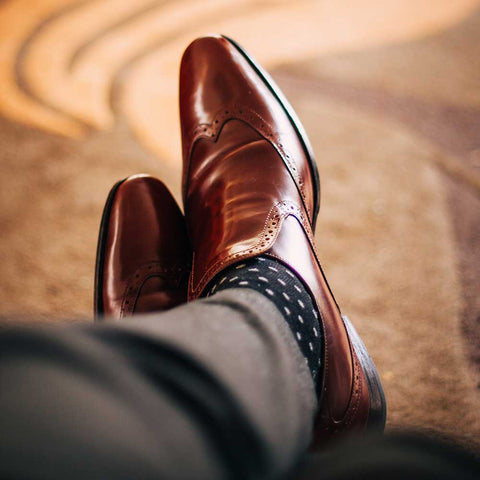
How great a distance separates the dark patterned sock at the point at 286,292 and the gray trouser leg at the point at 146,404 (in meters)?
0.16

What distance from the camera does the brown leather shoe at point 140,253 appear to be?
2.78ft

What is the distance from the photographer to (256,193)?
2.63ft

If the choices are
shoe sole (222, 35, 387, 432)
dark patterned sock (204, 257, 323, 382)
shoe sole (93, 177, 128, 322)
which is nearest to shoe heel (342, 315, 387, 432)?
shoe sole (222, 35, 387, 432)

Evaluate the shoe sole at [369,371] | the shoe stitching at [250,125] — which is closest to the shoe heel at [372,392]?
the shoe sole at [369,371]

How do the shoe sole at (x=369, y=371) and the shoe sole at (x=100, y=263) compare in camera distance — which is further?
the shoe sole at (x=100, y=263)

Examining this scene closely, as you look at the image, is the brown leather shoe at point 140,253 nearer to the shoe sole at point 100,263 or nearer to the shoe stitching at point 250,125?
the shoe sole at point 100,263

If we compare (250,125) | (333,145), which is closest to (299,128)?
(250,125)

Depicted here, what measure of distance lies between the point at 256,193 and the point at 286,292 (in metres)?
0.26

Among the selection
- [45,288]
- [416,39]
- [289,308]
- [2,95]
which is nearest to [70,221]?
[45,288]

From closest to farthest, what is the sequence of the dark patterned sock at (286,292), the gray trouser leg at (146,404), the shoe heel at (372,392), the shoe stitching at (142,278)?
the gray trouser leg at (146,404)
the dark patterned sock at (286,292)
the shoe heel at (372,392)
the shoe stitching at (142,278)

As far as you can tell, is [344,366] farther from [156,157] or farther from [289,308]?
[156,157]

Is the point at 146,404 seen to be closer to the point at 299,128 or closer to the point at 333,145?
the point at 299,128

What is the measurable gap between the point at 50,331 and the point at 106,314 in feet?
1.99

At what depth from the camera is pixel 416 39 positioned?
1.60 m
